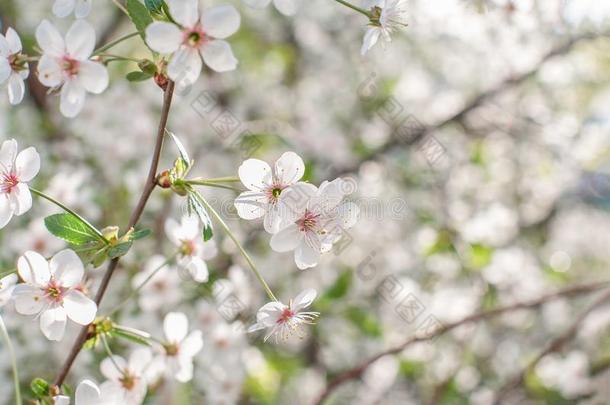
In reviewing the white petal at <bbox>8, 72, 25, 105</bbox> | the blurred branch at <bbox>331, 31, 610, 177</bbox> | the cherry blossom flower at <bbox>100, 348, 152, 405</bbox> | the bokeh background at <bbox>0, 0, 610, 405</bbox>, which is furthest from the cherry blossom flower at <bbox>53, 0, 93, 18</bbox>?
the blurred branch at <bbox>331, 31, 610, 177</bbox>

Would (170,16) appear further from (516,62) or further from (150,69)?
(516,62)

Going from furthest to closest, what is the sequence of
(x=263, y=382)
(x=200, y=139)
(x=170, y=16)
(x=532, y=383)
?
(x=200, y=139) < (x=263, y=382) < (x=532, y=383) < (x=170, y=16)

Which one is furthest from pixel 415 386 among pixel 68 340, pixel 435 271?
pixel 68 340

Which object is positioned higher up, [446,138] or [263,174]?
[446,138]

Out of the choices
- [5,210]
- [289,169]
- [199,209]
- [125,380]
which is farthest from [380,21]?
[125,380]

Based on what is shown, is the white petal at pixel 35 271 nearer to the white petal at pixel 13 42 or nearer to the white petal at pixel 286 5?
the white petal at pixel 13 42

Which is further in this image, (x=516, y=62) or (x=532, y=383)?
(x=516, y=62)

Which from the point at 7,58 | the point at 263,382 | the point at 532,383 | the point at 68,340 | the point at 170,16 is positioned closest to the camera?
the point at 170,16

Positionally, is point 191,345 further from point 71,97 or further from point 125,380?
point 71,97
